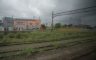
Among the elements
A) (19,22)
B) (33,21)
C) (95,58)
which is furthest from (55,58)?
(33,21)

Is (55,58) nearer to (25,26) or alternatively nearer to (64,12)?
(64,12)

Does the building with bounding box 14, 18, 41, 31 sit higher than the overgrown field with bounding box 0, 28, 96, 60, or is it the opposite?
the building with bounding box 14, 18, 41, 31

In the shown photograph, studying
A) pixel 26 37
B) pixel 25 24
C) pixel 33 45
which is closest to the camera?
pixel 33 45

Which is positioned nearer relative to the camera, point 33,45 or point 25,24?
point 33,45

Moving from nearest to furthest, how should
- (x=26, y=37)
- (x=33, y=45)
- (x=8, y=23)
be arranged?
1. (x=33, y=45)
2. (x=26, y=37)
3. (x=8, y=23)

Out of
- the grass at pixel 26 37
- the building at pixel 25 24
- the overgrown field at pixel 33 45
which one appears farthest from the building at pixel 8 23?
the overgrown field at pixel 33 45

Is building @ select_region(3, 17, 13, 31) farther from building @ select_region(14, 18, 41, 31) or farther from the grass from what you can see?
the grass

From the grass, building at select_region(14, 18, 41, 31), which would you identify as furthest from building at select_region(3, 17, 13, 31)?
the grass

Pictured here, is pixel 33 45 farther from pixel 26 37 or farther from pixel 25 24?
pixel 25 24

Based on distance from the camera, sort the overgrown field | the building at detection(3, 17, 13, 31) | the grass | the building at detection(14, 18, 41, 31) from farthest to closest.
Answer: the building at detection(14, 18, 41, 31) < the building at detection(3, 17, 13, 31) < the grass < the overgrown field

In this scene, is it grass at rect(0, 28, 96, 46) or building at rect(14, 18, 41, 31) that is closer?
grass at rect(0, 28, 96, 46)

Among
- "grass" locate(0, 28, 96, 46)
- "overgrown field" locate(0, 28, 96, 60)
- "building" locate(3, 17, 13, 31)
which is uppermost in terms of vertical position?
"building" locate(3, 17, 13, 31)

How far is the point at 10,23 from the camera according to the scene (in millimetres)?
35750

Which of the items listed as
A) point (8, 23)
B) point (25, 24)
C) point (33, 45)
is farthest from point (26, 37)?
point (25, 24)
